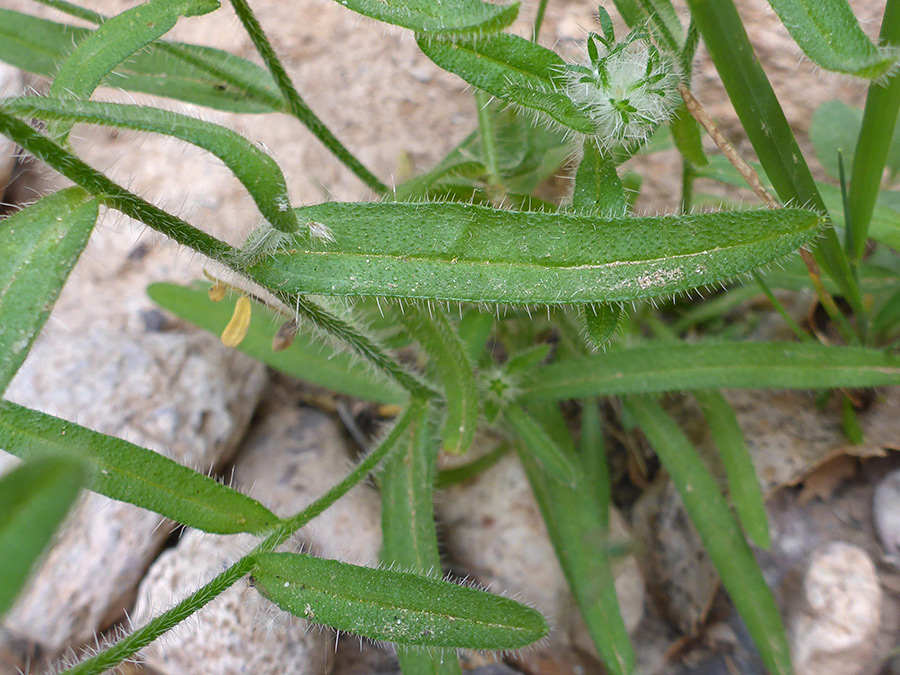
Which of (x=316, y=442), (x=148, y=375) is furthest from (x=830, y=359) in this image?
(x=148, y=375)

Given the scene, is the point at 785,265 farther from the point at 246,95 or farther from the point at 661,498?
the point at 246,95

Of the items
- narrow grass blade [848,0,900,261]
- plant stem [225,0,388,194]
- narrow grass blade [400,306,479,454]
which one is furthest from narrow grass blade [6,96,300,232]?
narrow grass blade [848,0,900,261]

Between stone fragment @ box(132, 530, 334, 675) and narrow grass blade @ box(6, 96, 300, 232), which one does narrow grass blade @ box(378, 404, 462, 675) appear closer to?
stone fragment @ box(132, 530, 334, 675)

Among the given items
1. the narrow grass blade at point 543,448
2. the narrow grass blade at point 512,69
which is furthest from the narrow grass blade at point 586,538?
the narrow grass blade at point 512,69

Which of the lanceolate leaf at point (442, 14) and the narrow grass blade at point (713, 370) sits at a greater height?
the lanceolate leaf at point (442, 14)

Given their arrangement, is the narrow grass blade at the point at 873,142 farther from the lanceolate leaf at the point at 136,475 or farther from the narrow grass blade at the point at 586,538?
the lanceolate leaf at the point at 136,475
